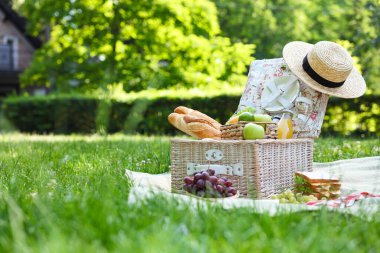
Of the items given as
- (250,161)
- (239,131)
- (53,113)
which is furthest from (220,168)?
(53,113)

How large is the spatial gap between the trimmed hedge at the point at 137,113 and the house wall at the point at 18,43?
14137 millimetres

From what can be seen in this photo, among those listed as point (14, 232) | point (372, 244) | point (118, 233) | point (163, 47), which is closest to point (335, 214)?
point (372, 244)

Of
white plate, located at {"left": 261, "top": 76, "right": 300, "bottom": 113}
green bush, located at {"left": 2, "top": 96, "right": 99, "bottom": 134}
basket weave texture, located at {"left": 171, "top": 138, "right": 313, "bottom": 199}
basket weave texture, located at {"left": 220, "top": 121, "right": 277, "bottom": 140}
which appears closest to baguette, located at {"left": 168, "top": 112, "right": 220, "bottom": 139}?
basket weave texture, located at {"left": 220, "top": 121, "right": 277, "bottom": 140}

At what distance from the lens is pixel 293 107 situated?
585cm

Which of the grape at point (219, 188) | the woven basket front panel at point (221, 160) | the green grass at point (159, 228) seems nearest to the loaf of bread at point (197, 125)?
the woven basket front panel at point (221, 160)

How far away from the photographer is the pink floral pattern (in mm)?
5766

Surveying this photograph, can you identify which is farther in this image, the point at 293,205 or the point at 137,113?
the point at 137,113

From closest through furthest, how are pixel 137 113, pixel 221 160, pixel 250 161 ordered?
1. pixel 250 161
2. pixel 221 160
3. pixel 137 113

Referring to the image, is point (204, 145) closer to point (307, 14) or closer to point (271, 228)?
point (271, 228)

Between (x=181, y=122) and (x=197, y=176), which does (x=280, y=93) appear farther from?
(x=197, y=176)

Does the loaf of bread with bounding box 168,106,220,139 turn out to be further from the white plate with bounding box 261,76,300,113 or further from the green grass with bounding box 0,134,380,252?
the green grass with bounding box 0,134,380,252

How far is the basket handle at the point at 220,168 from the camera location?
14.1ft

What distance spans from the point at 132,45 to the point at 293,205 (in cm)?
1641

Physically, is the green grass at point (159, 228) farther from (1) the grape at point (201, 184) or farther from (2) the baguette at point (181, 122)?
(2) the baguette at point (181, 122)
